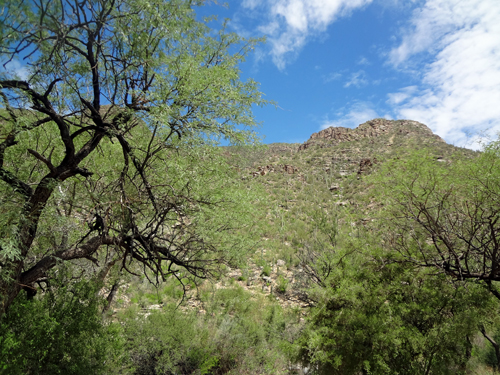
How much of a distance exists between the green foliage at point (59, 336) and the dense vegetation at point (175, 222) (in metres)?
0.03

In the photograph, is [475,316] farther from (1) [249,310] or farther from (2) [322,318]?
(1) [249,310]

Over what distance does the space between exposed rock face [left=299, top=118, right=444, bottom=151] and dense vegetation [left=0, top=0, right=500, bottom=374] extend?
150 ft

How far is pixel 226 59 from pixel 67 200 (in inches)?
171

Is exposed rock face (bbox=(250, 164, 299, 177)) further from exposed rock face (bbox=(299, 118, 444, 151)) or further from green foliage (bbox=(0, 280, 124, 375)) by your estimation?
green foliage (bbox=(0, 280, 124, 375))

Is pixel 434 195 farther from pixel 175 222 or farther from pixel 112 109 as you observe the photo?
pixel 112 109

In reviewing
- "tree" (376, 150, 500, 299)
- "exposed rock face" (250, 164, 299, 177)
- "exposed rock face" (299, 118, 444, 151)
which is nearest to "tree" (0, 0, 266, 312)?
"tree" (376, 150, 500, 299)

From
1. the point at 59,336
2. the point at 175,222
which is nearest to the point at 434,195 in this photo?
the point at 175,222

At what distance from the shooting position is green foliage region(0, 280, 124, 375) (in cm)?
418

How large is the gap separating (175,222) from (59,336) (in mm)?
2947

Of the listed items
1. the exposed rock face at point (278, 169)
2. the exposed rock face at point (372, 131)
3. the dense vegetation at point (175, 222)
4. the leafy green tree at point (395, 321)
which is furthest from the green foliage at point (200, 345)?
the exposed rock face at point (372, 131)

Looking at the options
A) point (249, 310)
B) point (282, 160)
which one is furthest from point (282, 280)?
point (282, 160)

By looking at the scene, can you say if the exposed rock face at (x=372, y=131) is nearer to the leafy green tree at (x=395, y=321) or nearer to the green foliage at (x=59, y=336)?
the leafy green tree at (x=395, y=321)

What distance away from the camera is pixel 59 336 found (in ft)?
15.4

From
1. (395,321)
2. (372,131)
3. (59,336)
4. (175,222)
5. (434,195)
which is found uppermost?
(372,131)
